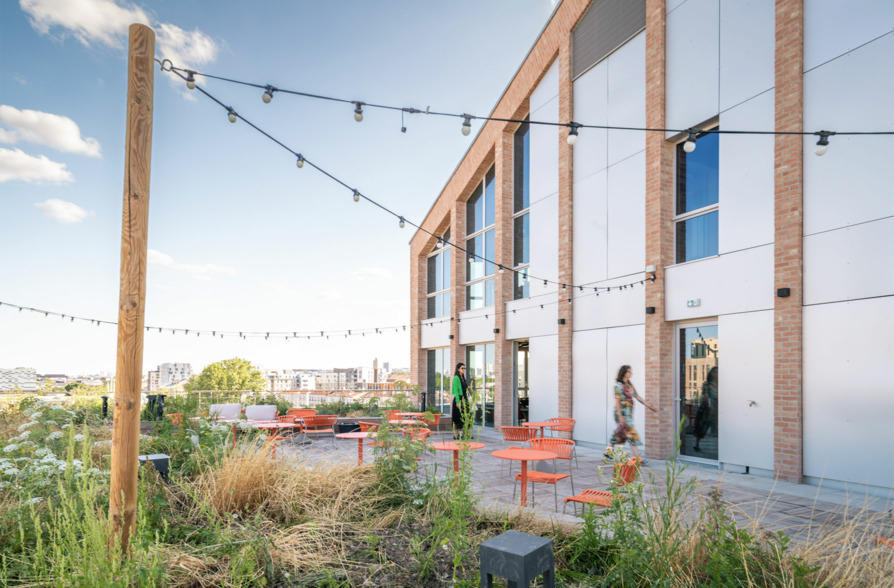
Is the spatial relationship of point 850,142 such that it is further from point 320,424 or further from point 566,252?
point 320,424

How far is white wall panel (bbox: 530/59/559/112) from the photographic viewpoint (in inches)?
456

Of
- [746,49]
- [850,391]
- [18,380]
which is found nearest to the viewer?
[850,391]

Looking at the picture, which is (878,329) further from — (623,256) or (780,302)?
(623,256)

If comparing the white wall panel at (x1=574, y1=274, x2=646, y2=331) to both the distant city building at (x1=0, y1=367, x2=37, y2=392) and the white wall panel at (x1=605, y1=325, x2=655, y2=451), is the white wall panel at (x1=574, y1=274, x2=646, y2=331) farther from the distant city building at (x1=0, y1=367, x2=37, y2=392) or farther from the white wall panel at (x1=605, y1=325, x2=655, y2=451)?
the distant city building at (x1=0, y1=367, x2=37, y2=392)

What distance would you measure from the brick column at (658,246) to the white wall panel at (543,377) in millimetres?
2734

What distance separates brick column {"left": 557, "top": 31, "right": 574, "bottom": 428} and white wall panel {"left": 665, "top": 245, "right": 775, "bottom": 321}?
2.44 m

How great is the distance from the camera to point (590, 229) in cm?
1016

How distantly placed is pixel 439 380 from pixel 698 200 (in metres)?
10.4

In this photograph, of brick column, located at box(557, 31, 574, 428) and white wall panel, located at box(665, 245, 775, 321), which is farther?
brick column, located at box(557, 31, 574, 428)

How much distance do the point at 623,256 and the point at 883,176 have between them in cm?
386

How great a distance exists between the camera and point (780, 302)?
671 centimetres

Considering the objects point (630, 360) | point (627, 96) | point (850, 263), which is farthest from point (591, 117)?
point (850, 263)

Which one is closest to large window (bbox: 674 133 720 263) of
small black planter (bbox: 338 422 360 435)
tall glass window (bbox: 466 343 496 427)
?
tall glass window (bbox: 466 343 496 427)

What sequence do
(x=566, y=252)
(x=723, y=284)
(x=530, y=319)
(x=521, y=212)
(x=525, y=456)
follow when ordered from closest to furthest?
(x=525, y=456)
(x=723, y=284)
(x=566, y=252)
(x=530, y=319)
(x=521, y=212)
